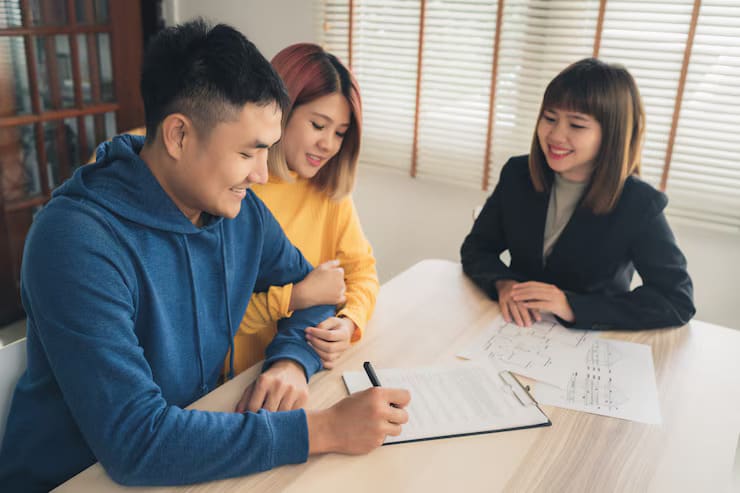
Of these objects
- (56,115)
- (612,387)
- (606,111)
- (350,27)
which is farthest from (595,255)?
(56,115)

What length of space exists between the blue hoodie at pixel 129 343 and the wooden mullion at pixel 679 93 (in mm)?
1728

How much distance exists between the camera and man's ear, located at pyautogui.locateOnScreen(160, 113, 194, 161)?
3.09ft

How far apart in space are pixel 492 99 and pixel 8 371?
209 cm

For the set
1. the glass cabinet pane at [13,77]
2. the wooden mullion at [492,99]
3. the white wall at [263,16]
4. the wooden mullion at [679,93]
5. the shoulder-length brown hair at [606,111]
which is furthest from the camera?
the white wall at [263,16]

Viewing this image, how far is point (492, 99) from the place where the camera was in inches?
102

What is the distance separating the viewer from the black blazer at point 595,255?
144 cm

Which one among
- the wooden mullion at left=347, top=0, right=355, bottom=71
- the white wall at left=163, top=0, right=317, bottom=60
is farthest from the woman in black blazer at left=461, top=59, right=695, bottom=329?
the white wall at left=163, top=0, right=317, bottom=60

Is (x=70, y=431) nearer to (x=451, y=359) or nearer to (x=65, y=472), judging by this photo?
(x=65, y=472)

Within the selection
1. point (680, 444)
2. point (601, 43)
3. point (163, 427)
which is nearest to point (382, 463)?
point (163, 427)

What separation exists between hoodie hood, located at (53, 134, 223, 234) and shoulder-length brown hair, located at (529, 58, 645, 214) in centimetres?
105

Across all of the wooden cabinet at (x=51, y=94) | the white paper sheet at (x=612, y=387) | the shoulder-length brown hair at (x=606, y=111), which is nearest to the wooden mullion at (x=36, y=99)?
the wooden cabinet at (x=51, y=94)

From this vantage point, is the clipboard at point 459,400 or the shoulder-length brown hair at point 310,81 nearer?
the clipboard at point 459,400

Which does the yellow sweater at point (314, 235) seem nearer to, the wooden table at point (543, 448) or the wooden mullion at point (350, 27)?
the wooden table at point (543, 448)

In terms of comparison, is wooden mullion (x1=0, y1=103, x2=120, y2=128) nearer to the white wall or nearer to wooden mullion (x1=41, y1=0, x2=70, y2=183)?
wooden mullion (x1=41, y1=0, x2=70, y2=183)
